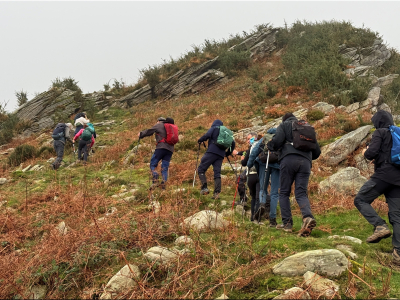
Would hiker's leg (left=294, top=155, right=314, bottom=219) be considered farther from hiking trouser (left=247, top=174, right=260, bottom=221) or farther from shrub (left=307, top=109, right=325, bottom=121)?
shrub (left=307, top=109, right=325, bottom=121)

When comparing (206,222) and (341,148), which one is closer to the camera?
(206,222)

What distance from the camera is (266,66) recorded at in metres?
25.3

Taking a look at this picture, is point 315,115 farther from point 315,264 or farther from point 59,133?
point 315,264

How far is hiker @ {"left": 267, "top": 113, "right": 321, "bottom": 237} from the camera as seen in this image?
5312 mm

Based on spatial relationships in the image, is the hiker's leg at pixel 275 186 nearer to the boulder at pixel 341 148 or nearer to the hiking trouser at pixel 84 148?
the boulder at pixel 341 148

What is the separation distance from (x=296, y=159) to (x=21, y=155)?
41.0ft

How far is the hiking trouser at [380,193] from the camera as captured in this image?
4.53 meters

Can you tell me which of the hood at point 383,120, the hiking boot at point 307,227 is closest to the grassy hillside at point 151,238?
the hiking boot at point 307,227

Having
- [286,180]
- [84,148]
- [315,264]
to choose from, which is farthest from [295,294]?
[84,148]

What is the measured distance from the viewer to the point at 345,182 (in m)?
8.09

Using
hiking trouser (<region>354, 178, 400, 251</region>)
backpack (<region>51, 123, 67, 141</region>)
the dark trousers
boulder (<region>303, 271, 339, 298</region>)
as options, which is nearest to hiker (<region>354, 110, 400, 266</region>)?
hiking trouser (<region>354, 178, 400, 251</region>)

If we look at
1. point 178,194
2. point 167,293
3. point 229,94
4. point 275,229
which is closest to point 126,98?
point 229,94

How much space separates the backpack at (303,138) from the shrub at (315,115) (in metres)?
8.74

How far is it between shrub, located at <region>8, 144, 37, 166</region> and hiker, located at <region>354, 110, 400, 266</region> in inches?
526
